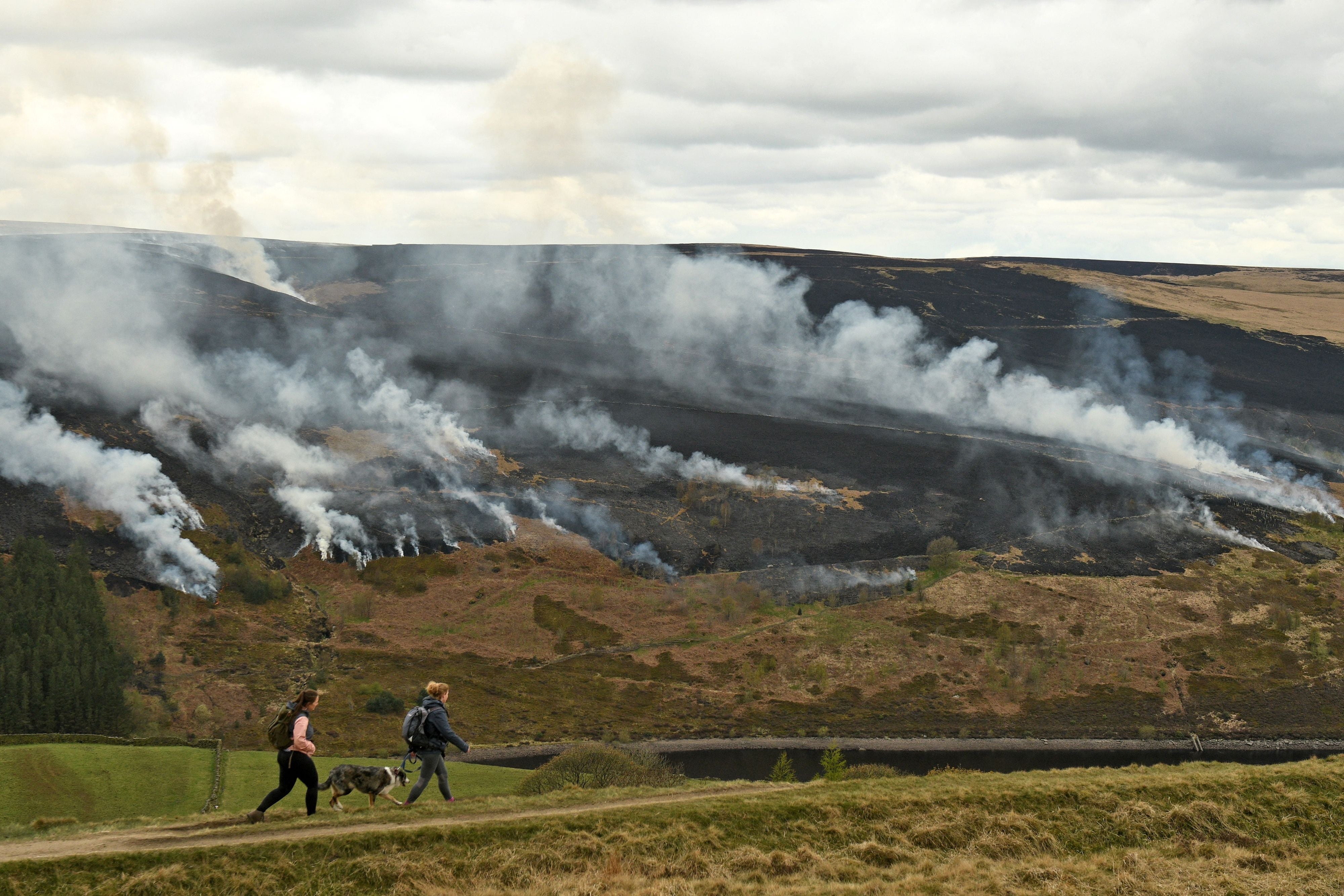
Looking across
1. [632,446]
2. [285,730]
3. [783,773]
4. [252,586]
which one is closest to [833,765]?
[783,773]

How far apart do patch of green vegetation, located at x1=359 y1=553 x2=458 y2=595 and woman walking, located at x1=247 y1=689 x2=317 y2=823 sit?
6891 centimetres

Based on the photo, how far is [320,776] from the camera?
52.0 meters

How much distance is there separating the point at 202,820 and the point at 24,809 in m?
24.3

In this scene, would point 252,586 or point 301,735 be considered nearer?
point 301,735

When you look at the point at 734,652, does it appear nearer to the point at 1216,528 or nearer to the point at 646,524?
the point at 646,524

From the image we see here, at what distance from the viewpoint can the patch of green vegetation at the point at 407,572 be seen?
8719 centimetres

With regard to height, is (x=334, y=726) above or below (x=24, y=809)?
below

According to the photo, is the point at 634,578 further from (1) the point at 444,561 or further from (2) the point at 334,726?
(2) the point at 334,726

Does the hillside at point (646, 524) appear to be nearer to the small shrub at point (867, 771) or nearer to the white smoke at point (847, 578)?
the white smoke at point (847, 578)

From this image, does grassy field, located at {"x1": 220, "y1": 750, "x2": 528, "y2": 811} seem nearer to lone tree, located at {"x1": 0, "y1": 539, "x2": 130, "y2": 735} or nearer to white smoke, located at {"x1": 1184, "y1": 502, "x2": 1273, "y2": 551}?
lone tree, located at {"x1": 0, "y1": 539, "x2": 130, "y2": 735}

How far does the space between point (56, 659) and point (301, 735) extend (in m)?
49.6

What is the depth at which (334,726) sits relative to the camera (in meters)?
62.8

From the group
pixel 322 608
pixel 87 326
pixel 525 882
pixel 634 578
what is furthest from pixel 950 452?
pixel 525 882

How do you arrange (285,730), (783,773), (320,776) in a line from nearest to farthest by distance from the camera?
(285,730), (320,776), (783,773)
